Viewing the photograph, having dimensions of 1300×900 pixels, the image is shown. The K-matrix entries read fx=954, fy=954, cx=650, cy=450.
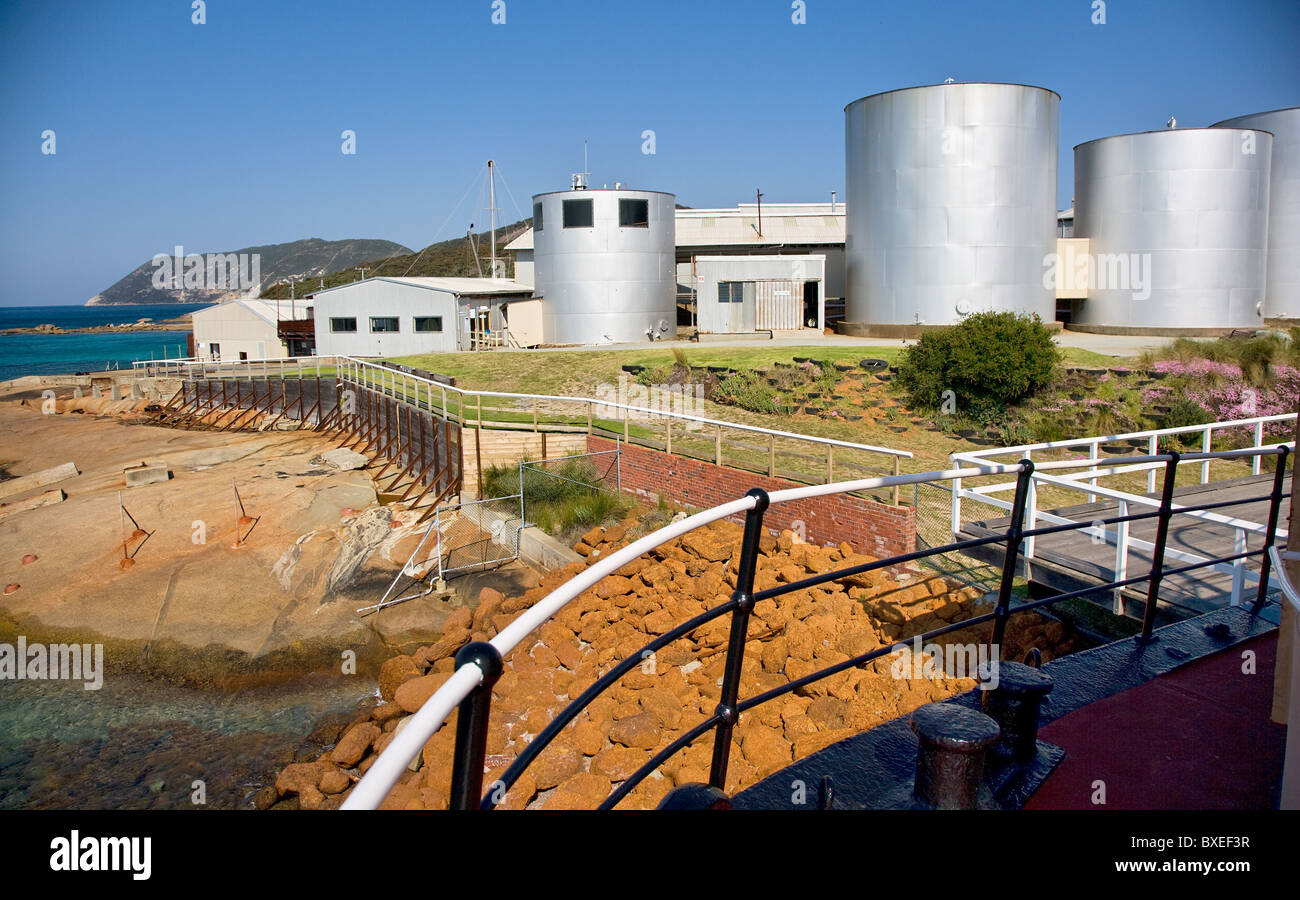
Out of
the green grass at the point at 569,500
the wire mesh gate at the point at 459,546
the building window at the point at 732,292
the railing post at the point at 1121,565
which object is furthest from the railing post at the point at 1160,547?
the building window at the point at 732,292

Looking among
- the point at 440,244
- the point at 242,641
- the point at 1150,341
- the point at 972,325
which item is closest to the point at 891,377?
the point at 972,325

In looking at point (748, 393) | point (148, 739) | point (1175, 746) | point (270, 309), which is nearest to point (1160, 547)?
point (1175, 746)

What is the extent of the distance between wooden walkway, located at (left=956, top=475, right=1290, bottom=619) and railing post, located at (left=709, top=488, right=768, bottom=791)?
5.30 metres

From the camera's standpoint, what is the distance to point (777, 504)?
15.0m

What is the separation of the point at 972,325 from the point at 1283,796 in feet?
71.9

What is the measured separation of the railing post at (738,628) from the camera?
8.73 feet

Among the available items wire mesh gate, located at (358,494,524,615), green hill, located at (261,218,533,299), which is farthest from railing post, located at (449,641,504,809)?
green hill, located at (261,218,533,299)

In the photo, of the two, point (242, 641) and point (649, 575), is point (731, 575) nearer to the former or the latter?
point (649, 575)

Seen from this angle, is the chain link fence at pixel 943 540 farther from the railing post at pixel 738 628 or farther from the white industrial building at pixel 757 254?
the white industrial building at pixel 757 254

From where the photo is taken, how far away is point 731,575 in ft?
40.5

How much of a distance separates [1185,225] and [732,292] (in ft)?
49.3

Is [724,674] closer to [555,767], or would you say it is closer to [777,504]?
[555,767]

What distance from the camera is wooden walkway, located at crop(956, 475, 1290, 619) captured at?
755 cm
